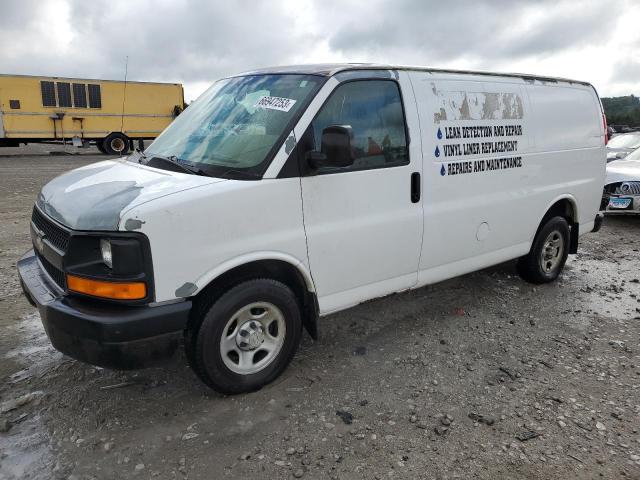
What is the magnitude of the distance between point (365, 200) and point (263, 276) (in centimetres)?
88

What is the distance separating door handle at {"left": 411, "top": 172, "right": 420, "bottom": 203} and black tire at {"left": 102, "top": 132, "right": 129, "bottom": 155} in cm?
1916

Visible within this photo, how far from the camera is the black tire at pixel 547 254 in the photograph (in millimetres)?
5191

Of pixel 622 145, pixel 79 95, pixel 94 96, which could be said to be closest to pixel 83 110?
pixel 79 95

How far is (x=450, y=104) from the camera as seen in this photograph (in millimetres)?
4027

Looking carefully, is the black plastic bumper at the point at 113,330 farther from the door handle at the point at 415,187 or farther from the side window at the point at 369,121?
the door handle at the point at 415,187

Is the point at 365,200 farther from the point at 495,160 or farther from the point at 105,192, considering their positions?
the point at 105,192

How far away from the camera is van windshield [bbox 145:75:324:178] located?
3180mm

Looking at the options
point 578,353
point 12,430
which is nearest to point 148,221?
point 12,430

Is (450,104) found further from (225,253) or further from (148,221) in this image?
(148,221)

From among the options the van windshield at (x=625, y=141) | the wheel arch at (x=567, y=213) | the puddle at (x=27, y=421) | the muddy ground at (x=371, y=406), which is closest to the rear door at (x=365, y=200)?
the muddy ground at (x=371, y=406)

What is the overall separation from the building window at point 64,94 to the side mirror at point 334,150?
19.4 m

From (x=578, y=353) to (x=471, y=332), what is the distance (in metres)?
0.82

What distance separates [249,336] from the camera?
323 centimetres

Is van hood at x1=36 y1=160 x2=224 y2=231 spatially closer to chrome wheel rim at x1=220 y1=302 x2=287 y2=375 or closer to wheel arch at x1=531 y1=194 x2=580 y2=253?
chrome wheel rim at x1=220 y1=302 x2=287 y2=375
